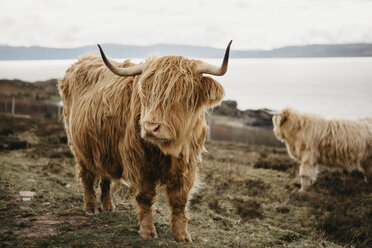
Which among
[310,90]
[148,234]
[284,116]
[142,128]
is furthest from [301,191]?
[310,90]

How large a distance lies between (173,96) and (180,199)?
1.10m

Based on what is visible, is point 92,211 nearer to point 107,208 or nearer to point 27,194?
point 107,208

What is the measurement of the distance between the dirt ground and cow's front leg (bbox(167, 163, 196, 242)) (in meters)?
0.13

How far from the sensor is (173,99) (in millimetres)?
2518

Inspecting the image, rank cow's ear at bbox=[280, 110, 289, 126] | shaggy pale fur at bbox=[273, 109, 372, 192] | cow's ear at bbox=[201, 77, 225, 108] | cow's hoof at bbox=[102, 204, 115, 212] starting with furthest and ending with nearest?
cow's ear at bbox=[280, 110, 289, 126] < shaggy pale fur at bbox=[273, 109, 372, 192] < cow's hoof at bbox=[102, 204, 115, 212] < cow's ear at bbox=[201, 77, 225, 108]

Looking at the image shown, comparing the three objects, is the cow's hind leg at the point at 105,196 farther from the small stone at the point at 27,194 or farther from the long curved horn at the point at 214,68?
the long curved horn at the point at 214,68

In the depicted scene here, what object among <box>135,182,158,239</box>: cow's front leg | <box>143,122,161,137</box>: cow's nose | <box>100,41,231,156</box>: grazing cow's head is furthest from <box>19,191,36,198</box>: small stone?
<box>143,122,161,137</box>: cow's nose

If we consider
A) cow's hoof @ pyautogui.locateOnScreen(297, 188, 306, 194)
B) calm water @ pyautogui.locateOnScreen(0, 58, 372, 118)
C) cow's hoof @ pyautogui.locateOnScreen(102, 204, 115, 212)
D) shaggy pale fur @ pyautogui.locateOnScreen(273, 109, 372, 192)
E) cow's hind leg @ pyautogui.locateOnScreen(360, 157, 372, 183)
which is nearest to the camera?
cow's hoof @ pyautogui.locateOnScreen(102, 204, 115, 212)

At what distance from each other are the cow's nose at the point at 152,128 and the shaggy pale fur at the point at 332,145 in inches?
228

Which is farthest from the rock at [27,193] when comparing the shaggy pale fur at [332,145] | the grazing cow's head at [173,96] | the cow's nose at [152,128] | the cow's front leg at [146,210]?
the shaggy pale fur at [332,145]

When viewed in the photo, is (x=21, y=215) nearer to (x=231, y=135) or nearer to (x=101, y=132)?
(x=101, y=132)

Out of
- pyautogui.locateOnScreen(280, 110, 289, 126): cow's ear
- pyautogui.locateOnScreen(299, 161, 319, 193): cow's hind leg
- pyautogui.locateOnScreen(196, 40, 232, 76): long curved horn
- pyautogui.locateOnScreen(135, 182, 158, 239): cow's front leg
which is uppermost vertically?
pyautogui.locateOnScreen(196, 40, 232, 76): long curved horn

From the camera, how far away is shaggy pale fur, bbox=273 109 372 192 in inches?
280

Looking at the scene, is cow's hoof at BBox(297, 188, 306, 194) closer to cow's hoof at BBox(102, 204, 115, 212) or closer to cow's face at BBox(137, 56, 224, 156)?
cow's hoof at BBox(102, 204, 115, 212)
